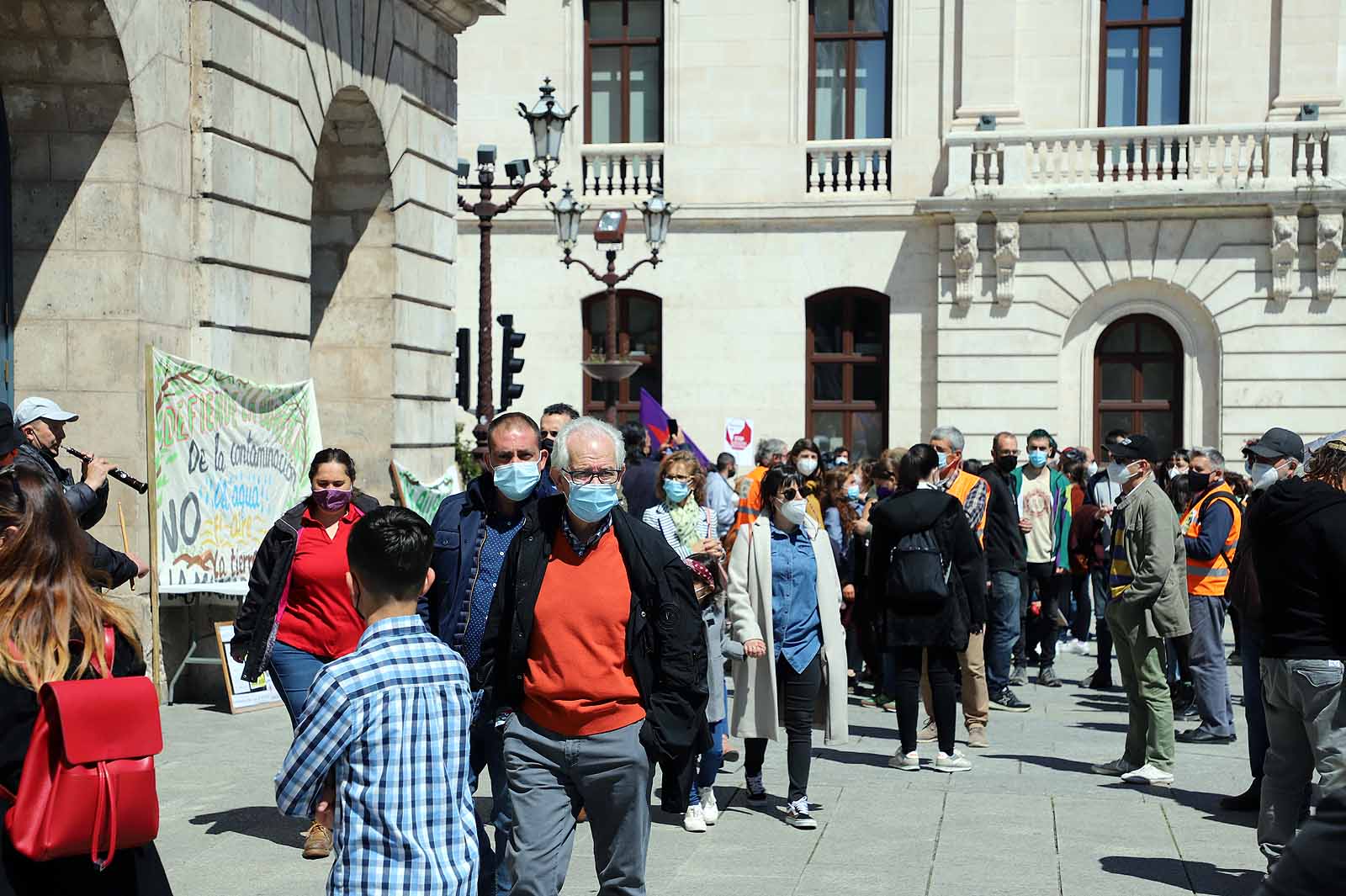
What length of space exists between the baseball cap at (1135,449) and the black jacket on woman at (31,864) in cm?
686

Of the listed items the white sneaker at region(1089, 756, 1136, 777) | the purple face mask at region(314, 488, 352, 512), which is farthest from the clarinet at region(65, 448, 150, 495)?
the white sneaker at region(1089, 756, 1136, 777)

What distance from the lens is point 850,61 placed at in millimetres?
26672

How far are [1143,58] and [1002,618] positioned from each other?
16489 millimetres

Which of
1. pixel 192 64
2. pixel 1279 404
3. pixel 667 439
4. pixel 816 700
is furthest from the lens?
pixel 1279 404

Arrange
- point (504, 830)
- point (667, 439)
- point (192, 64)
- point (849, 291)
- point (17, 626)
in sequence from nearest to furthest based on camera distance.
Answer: point (17, 626)
point (504, 830)
point (192, 64)
point (667, 439)
point (849, 291)

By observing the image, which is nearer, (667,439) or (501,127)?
(667,439)

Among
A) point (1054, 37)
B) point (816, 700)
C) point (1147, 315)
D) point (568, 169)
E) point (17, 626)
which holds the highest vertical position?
point (1054, 37)

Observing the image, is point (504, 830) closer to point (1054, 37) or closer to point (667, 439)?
point (667, 439)

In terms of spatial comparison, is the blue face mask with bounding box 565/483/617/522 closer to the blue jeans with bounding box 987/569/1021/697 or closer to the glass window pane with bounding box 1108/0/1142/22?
the blue jeans with bounding box 987/569/1021/697

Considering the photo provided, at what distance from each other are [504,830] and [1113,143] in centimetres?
2185

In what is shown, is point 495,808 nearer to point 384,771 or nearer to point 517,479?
point 517,479

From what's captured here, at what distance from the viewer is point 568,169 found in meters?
26.9

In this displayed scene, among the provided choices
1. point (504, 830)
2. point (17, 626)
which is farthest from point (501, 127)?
point (17, 626)

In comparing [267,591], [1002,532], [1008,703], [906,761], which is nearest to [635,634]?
[267,591]
